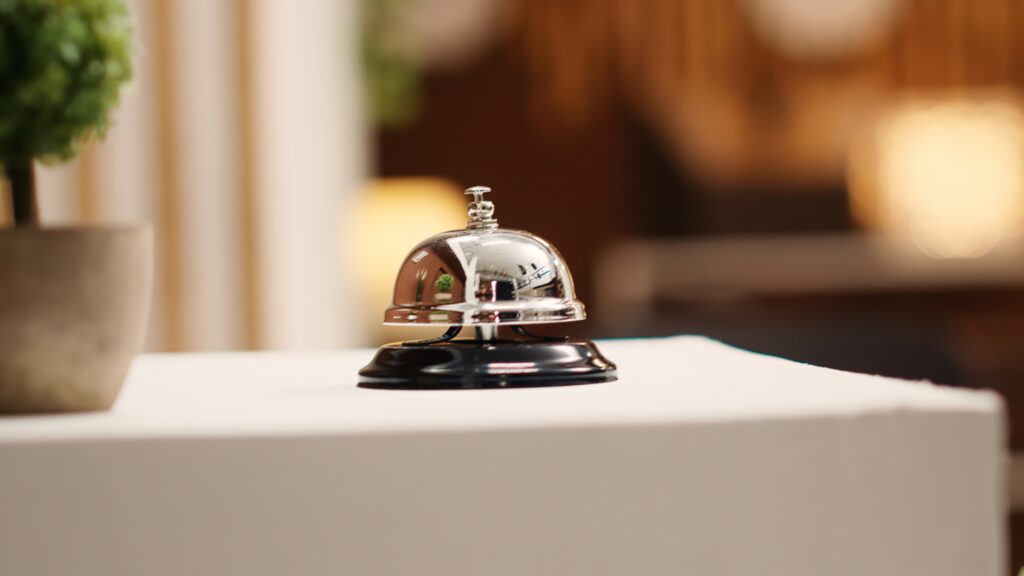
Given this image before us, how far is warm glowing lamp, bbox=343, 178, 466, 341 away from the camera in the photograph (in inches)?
170

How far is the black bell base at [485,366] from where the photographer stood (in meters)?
0.80

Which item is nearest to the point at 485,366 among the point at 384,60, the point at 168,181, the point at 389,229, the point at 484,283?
the point at 484,283

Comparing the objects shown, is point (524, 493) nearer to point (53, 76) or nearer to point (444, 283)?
point (444, 283)

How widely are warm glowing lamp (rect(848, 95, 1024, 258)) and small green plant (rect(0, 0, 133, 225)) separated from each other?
4704mm

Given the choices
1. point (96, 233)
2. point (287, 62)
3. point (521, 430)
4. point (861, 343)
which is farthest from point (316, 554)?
point (287, 62)

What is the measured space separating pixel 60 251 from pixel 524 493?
0.29 meters

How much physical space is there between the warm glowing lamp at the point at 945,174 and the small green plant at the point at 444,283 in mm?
4549

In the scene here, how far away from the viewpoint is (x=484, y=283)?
2.68 ft

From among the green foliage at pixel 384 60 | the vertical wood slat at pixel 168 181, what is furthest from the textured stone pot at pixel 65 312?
the green foliage at pixel 384 60

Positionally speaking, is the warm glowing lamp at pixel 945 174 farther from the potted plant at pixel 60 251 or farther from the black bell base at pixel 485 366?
the potted plant at pixel 60 251

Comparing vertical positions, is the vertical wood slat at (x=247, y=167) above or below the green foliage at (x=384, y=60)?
below

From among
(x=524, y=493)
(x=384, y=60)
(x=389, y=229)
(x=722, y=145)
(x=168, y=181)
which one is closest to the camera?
(x=524, y=493)

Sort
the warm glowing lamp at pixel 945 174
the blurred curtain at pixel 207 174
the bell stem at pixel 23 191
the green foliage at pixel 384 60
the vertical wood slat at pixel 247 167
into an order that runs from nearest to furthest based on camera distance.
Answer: the bell stem at pixel 23 191, the blurred curtain at pixel 207 174, the vertical wood slat at pixel 247 167, the green foliage at pixel 384 60, the warm glowing lamp at pixel 945 174

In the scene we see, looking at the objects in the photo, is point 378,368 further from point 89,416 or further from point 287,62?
point 287,62
